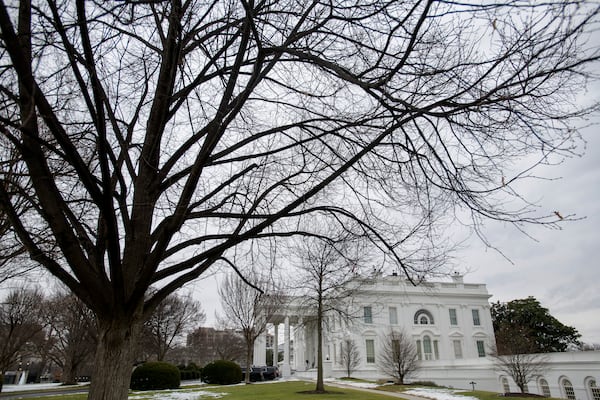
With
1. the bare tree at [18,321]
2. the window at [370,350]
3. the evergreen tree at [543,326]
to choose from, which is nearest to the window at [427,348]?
the window at [370,350]

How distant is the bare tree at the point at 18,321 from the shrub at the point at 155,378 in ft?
38.9

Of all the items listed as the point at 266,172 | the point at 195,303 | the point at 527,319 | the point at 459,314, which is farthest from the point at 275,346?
the point at 266,172

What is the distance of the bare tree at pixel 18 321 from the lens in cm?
2794

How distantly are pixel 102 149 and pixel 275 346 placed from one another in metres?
49.4

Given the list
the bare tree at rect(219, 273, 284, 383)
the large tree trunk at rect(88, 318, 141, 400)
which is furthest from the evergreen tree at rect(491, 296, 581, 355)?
the large tree trunk at rect(88, 318, 141, 400)

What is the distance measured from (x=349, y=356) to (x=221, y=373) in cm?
1396

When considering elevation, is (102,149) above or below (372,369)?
above

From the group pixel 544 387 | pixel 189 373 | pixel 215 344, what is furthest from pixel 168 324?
pixel 544 387

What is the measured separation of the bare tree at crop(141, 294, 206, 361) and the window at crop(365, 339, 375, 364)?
18.5 m

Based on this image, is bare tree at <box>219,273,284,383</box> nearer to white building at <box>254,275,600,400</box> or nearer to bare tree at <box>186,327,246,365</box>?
white building at <box>254,275,600,400</box>

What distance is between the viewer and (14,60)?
257 centimetres

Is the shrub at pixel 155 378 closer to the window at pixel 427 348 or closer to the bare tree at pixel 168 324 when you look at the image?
the bare tree at pixel 168 324

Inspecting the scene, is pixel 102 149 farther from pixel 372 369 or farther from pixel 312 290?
pixel 372 369

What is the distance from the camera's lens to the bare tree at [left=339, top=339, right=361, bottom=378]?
35188 millimetres
